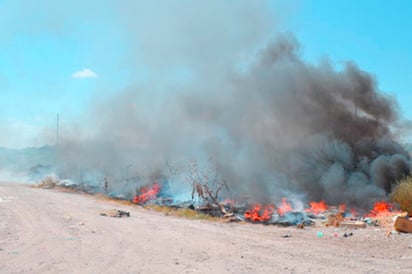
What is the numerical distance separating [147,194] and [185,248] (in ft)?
65.0

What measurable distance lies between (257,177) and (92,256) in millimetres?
23918

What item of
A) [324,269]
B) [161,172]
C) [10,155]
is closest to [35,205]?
[324,269]

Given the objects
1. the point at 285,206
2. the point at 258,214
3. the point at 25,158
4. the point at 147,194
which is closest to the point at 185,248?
the point at 258,214

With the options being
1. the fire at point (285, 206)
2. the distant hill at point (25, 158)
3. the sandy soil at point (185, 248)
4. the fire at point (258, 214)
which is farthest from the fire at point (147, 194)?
the distant hill at point (25, 158)

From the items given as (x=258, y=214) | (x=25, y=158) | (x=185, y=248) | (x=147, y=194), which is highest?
(x=25, y=158)

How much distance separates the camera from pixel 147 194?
3050cm

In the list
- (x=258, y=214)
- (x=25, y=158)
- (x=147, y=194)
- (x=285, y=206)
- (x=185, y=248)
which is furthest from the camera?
(x=25, y=158)

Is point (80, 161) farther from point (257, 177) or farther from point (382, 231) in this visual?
point (382, 231)

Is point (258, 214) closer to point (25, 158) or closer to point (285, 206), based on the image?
point (285, 206)

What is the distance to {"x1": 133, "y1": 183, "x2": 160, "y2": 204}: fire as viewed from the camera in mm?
28266

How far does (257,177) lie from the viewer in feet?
108

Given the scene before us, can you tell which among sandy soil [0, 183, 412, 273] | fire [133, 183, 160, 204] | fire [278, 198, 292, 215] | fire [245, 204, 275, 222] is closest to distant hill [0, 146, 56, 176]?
fire [133, 183, 160, 204]

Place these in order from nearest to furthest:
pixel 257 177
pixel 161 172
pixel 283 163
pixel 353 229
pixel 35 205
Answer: pixel 353 229 → pixel 35 205 → pixel 257 177 → pixel 283 163 → pixel 161 172

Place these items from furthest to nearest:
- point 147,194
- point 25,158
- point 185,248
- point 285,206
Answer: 1. point 25,158
2. point 147,194
3. point 285,206
4. point 185,248
